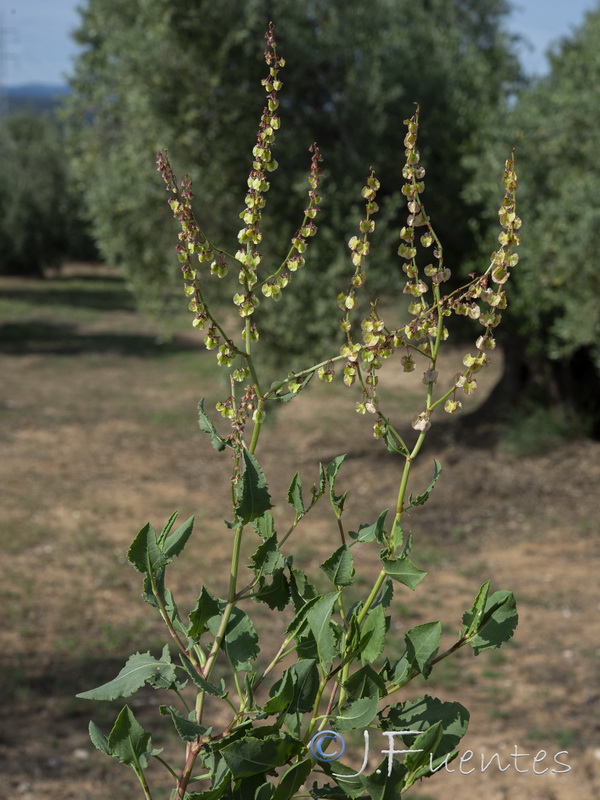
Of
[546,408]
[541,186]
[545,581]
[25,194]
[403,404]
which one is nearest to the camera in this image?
[545,581]

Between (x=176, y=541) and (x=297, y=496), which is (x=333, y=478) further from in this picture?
(x=176, y=541)

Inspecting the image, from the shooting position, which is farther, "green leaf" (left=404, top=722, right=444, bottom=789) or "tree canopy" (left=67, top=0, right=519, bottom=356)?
"tree canopy" (left=67, top=0, right=519, bottom=356)

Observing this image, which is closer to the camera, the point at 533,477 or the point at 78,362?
the point at 533,477

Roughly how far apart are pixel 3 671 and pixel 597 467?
23.4 ft

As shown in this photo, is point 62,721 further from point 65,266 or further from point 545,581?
point 65,266

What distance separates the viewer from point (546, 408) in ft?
39.0

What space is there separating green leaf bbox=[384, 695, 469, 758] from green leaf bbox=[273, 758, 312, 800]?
5.2 inches

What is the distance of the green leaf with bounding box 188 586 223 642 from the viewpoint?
1269 mm

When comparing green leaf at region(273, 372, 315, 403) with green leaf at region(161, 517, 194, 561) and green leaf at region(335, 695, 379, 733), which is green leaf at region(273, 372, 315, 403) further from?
green leaf at region(335, 695, 379, 733)

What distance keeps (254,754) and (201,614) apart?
211 mm

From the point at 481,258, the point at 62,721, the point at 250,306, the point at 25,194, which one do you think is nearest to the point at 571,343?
the point at 481,258

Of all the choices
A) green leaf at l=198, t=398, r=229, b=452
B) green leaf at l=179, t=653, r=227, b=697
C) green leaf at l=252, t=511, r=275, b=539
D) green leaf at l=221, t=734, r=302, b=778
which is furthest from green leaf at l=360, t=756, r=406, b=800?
green leaf at l=198, t=398, r=229, b=452

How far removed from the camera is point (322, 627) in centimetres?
123

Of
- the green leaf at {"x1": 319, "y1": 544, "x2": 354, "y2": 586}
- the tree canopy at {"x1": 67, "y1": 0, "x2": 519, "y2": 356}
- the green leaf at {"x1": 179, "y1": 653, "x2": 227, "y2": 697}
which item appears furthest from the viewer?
the tree canopy at {"x1": 67, "y1": 0, "x2": 519, "y2": 356}
